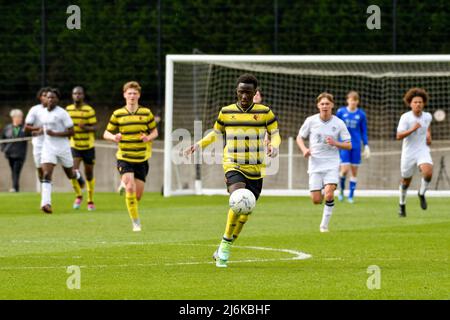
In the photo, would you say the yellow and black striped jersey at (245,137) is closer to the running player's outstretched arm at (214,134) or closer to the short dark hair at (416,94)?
the running player's outstretched arm at (214,134)

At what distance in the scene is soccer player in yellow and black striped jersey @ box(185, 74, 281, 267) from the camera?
1338cm

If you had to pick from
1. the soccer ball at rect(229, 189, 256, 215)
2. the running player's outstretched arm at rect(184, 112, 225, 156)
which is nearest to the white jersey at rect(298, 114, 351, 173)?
the running player's outstretched arm at rect(184, 112, 225, 156)

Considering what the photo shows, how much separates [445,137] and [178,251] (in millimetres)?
18307

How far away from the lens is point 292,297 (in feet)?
34.6

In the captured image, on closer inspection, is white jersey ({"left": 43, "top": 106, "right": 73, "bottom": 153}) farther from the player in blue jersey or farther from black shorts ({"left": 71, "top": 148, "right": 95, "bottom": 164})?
the player in blue jersey

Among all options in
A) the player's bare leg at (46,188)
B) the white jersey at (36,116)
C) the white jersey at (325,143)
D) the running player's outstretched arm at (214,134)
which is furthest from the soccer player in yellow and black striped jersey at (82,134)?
the running player's outstretched arm at (214,134)

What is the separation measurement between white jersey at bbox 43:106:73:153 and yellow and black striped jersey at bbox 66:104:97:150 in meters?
1.38

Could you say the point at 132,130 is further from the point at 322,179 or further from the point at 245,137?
the point at 245,137

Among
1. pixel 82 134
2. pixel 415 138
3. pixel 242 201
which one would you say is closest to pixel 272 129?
pixel 242 201

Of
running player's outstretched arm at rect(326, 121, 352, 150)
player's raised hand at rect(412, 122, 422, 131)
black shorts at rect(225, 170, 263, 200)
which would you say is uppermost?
player's raised hand at rect(412, 122, 422, 131)

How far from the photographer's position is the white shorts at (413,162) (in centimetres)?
2114

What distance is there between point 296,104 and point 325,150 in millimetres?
14676

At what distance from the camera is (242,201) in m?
12.9

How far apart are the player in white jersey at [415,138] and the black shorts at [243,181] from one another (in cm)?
774
